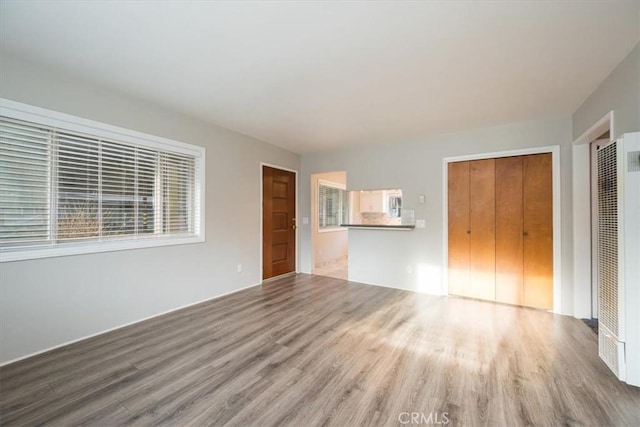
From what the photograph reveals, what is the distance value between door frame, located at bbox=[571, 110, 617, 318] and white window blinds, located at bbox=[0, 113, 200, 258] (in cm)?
497

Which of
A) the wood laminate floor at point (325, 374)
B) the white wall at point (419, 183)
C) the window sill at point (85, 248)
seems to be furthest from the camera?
the white wall at point (419, 183)

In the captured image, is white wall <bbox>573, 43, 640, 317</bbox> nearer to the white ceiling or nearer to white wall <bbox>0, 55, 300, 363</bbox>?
the white ceiling

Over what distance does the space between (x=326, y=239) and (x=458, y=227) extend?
3.17 m

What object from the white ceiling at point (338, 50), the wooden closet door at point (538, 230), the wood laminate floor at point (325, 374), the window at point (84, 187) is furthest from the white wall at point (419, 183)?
the window at point (84, 187)

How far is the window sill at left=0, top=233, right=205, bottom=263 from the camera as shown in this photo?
2.21m

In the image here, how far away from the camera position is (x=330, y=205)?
21.5 ft

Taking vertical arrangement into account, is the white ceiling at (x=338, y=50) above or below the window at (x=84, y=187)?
above

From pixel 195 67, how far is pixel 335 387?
2.87 m

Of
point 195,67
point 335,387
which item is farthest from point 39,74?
point 335,387

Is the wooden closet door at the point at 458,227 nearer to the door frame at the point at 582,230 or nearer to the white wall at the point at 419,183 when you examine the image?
the white wall at the point at 419,183

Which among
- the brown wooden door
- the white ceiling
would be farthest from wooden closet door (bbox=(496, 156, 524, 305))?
the brown wooden door

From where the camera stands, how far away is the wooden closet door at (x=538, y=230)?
341cm

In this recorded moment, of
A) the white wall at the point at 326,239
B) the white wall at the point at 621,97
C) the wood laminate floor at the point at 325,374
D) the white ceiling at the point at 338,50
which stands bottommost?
the wood laminate floor at the point at 325,374

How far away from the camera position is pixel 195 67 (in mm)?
2328
